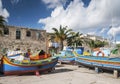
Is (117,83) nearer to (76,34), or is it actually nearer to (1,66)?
(1,66)

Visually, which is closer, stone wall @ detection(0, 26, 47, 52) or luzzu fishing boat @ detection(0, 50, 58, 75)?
luzzu fishing boat @ detection(0, 50, 58, 75)

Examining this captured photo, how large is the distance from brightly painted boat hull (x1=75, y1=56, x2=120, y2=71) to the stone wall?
15.1m

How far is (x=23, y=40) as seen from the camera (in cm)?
2977

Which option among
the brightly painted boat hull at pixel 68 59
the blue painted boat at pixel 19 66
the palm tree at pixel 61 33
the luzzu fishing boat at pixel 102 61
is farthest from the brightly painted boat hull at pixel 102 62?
the palm tree at pixel 61 33

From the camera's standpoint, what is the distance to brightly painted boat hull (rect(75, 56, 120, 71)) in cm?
1259

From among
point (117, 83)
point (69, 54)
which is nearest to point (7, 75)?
point (117, 83)

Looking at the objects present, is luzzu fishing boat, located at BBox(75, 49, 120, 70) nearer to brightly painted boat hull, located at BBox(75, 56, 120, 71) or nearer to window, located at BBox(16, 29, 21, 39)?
brightly painted boat hull, located at BBox(75, 56, 120, 71)

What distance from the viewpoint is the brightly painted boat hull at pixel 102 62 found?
41.3 feet

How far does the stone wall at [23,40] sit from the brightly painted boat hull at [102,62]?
49.6 feet

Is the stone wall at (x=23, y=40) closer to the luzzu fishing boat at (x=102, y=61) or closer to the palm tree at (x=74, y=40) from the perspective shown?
the palm tree at (x=74, y=40)

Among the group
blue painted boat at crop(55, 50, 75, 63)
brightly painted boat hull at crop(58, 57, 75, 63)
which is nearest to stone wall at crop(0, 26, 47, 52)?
blue painted boat at crop(55, 50, 75, 63)

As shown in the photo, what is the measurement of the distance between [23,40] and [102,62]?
19.5m

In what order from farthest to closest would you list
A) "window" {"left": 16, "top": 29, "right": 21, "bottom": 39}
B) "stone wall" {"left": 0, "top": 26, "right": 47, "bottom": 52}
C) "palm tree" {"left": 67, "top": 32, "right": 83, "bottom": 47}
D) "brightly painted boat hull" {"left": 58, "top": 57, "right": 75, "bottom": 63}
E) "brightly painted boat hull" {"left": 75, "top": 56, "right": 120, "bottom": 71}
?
1. "palm tree" {"left": 67, "top": 32, "right": 83, "bottom": 47}
2. "window" {"left": 16, "top": 29, "right": 21, "bottom": 39}
3. "stone wall" {"left": 0, "top": 26, "right": 47, "bottom": 52}
4. "brightly painted boat hull" {"left": 58, "top": 57, "right": 75, "bottom": 63}
5. "brightly painted boat hull" {"left": 75, "top": 56, "right": 120, "bottom": 71}

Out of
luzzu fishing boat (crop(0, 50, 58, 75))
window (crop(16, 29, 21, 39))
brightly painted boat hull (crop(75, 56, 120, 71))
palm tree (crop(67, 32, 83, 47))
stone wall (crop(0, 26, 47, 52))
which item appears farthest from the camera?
palm tree (crop(67, 32, 83, 47))
